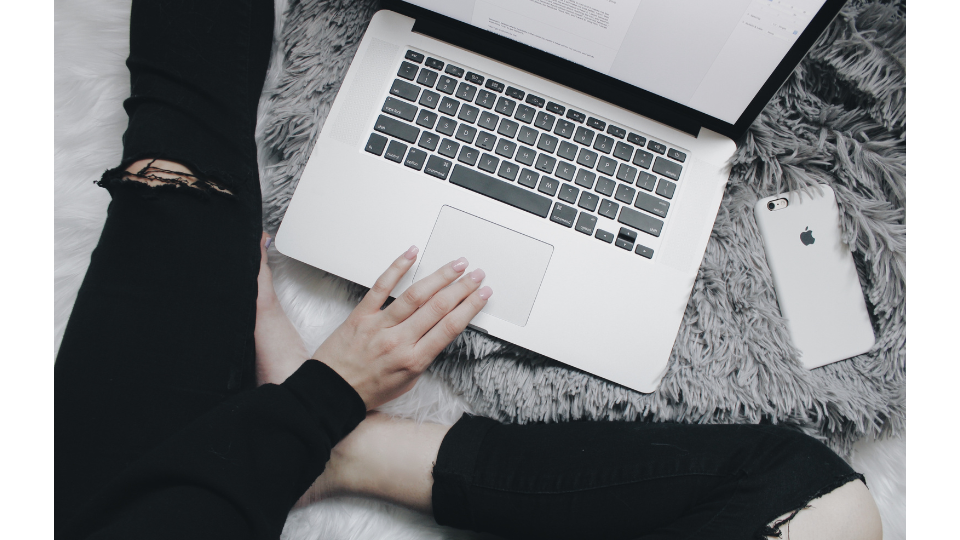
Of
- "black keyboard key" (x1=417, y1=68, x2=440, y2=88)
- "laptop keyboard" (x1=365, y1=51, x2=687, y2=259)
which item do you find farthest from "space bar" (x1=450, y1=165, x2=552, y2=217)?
"black keyboard key" (x1=417, y1=68, x2=440, y2=88)

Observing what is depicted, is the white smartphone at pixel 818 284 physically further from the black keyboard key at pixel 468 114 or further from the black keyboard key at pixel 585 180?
the black keyboard key at pixel 468 114

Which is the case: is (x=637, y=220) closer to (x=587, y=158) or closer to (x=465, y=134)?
(x=587, y=158)

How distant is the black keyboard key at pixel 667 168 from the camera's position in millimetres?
547

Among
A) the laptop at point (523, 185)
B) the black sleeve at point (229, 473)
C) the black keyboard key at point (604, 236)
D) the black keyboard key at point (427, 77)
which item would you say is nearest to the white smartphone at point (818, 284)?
the laptop at point (523, 185)

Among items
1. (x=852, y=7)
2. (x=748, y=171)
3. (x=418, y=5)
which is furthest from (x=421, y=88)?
(x=852, y=7)

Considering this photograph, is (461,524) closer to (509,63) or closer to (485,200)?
(485,200)

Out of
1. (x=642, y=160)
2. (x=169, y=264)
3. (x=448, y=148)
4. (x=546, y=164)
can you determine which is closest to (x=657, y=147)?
(x=642, y=160)

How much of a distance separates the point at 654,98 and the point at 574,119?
0.28ft

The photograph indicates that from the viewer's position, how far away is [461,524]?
57cm

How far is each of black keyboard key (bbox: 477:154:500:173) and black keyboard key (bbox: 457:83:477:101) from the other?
0.07m

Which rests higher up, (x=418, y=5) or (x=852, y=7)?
(x=852, y=7)

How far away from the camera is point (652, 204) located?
0.54 meters

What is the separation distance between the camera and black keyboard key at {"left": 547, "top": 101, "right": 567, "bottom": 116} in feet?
1.82

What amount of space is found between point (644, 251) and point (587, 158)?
117 mm
